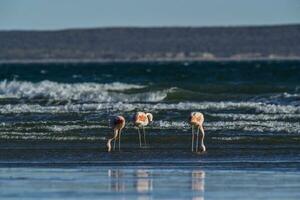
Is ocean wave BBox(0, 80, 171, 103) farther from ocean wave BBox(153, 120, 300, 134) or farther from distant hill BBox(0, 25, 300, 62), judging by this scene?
distant hill BBox(0, 25, 300, 62)

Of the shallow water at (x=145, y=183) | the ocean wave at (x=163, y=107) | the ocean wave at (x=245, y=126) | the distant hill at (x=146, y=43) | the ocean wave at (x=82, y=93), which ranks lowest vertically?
the shallow water at (x=145, y=183)

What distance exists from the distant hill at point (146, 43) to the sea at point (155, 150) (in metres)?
105

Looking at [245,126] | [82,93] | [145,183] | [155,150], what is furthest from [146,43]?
[145,183]

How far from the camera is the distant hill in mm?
145125

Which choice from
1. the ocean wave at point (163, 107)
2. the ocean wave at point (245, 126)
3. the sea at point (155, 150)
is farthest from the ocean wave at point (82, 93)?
the ocean wave at point (245, 126)

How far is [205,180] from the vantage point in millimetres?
19922

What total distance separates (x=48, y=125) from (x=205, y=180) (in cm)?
1036

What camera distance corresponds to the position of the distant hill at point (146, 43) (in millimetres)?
145125

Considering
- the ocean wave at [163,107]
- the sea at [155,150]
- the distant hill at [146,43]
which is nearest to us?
the sea at [155,150]

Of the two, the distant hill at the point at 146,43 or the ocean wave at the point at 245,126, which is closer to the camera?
the ocean wave at the point at 245,126

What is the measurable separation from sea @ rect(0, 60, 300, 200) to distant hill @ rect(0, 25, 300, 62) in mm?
104521

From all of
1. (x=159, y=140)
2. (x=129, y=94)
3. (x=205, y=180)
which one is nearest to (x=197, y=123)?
(x=159, y=140)

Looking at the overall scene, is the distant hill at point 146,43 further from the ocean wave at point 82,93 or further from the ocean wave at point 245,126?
the ocean wave at point 245,126

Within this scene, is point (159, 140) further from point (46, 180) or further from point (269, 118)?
point (46, 180)
